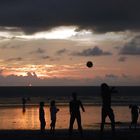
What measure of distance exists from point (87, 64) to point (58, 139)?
4.70 metres

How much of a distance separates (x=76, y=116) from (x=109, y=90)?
2.65 metres

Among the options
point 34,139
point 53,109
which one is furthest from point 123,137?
point 53,109

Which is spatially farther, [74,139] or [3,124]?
[3,124]

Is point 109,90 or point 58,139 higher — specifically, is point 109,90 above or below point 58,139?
above

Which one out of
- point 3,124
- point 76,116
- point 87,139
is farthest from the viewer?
point 3,124

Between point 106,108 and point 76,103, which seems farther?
point 76,103

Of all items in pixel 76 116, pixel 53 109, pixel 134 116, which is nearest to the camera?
pixel 76 116

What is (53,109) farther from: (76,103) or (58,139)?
(58,139)

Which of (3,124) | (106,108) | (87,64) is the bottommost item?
(3,124)

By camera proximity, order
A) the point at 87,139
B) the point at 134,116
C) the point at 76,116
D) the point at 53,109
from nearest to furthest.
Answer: the point at 87,139, the point at 76,116, the point at 53,109, the point at 134,116

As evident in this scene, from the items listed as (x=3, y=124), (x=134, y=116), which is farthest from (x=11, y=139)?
(x=3, y=124)

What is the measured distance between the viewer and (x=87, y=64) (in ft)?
83.4

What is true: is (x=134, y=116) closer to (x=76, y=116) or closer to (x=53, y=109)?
(x=53, y=109)

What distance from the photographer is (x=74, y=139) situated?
72.3ft
